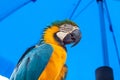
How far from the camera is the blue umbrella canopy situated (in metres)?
2.60

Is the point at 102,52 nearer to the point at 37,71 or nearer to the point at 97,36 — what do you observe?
the point at 97,36

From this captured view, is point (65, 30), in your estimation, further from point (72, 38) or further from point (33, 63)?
point (33, 63)

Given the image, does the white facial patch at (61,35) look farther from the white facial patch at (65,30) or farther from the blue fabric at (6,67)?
the blue fabric at (6,67)

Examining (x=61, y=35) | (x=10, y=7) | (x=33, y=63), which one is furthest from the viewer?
(x=10, y=7)

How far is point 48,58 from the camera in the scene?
1.77 metres

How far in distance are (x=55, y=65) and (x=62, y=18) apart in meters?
0.94

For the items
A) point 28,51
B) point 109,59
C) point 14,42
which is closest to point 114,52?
point 109,59

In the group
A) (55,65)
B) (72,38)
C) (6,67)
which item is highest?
(6,67)

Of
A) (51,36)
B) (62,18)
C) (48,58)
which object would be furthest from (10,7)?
(48,58)

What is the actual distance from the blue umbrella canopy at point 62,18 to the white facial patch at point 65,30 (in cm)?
59

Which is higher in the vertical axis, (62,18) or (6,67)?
(62,18)

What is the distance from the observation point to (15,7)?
261 cm

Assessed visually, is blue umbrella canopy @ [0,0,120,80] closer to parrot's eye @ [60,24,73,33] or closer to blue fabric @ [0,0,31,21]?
blue fabric @ [0,0,31,21]

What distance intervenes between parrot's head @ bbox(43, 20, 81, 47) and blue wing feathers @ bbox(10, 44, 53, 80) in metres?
0.07
